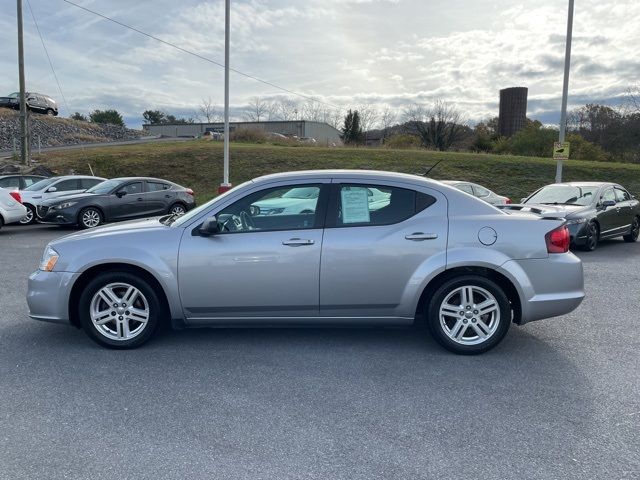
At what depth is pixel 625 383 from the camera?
4.02 metres

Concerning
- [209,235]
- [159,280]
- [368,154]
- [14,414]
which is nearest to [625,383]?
[209,235]

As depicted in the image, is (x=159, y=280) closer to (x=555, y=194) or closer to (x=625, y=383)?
(x=625, y=383)

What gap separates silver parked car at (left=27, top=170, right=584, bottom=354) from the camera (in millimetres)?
4500

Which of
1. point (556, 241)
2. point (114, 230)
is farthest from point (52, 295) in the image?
point (556, 241)

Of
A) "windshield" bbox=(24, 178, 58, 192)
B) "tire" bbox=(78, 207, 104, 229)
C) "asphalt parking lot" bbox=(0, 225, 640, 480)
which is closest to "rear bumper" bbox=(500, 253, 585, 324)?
"asphalt parking lot" bbox=(0, 225, 640, 480)

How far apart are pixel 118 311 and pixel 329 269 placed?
1958 millimetres

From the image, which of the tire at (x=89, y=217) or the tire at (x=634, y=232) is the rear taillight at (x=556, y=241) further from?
the tire at (x=89, y=217)

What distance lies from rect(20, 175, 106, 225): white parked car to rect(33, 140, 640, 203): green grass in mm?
7466

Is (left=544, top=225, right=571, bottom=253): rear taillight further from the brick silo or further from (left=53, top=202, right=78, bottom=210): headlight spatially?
the brick silo

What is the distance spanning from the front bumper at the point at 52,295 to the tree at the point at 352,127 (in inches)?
2572

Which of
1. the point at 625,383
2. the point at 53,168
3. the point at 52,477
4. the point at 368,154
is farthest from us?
the point at 368,154

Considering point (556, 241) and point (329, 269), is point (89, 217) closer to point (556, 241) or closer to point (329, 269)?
point (329, 269)

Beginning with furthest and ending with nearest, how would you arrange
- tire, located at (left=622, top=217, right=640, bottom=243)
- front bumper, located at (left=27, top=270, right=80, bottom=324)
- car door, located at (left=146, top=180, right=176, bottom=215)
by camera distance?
car door, located at (left=146, top=180, right=176, bottom=215) < tire, located at (left=622, top=217, right=640, bottom=243) < front bumper, located at (left=27, top=270, right=80, bottom=324)

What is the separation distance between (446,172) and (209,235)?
74.8 ft
